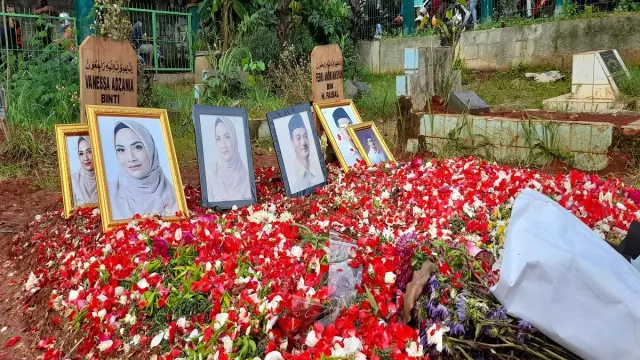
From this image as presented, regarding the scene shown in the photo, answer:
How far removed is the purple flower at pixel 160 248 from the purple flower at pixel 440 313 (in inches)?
52.2

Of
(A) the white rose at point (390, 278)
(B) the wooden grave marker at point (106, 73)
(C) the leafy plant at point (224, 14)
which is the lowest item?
(A) the white rose at point (390, 278)

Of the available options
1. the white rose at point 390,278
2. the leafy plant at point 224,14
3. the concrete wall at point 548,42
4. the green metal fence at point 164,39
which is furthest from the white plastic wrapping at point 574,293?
the green metal fence at point 164,39

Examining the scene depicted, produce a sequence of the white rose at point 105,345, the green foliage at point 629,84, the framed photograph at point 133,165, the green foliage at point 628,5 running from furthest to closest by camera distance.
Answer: the green foliage at point 628,5 → the green foliage at point 629,84 → the framed photograph at point 133,165 → the white rose at point 105,345

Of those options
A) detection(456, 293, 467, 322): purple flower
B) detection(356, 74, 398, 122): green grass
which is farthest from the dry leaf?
detection(356, 74, 398, 122): green grass

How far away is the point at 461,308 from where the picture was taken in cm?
198

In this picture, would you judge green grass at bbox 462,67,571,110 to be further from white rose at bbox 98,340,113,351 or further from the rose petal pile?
white rose at bbox 98,340,113,351

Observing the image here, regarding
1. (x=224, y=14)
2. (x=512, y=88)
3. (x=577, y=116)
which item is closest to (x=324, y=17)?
(x=224, y=14)

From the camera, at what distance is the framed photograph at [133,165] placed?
3.55m

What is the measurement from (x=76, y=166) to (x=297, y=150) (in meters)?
1.71

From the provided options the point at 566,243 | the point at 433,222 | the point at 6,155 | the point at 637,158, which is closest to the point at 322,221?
the point at 433,222

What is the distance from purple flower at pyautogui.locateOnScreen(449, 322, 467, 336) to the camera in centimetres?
194

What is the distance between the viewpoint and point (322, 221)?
377cm

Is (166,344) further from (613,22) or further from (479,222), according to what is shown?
(613,22)

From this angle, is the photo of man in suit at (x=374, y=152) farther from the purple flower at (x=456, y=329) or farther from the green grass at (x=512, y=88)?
the purple flower at (x=456, y=329)
